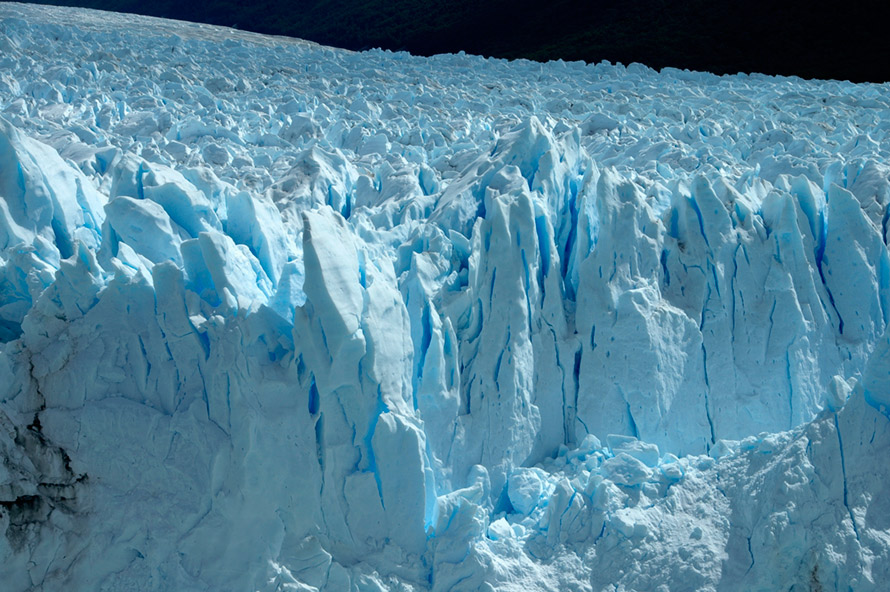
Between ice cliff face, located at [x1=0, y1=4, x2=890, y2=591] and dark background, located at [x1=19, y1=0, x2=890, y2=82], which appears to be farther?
dark background, located at [x1=19, y1=0, x2=890, y2=82]

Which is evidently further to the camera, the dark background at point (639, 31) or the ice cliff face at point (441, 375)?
the dark background at point (639, 31)

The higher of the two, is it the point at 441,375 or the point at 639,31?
the point at 639,31

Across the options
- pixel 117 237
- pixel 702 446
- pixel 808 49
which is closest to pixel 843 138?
pixel 702 446

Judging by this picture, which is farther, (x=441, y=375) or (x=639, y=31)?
(x=639, y=31)

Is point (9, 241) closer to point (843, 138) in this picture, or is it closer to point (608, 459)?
point (608, 459)
